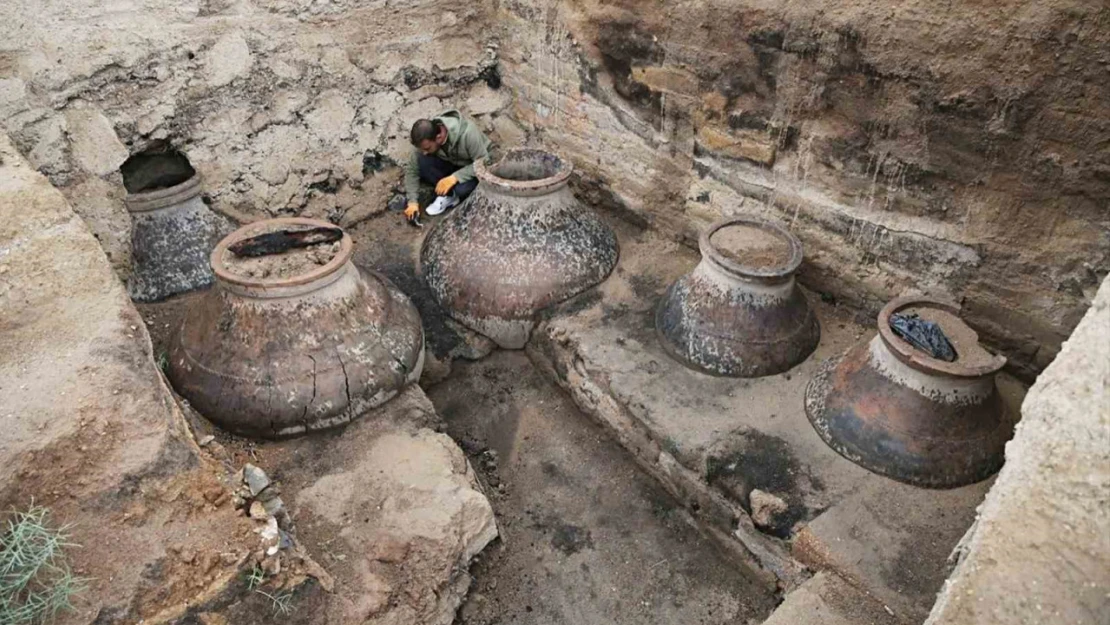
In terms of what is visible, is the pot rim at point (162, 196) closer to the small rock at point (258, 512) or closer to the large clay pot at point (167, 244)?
the large clay pot at point (167, 244)

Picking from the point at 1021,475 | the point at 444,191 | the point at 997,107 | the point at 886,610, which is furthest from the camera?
the point at 444,191

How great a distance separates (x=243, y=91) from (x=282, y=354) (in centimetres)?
196

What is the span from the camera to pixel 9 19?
3.64 meters

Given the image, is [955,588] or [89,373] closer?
[955,588]

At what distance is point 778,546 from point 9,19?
4.41 metres

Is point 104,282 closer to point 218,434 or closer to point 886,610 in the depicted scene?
point 218,434

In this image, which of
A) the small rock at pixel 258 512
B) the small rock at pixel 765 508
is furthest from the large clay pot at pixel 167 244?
the small rock at pixel 765 508

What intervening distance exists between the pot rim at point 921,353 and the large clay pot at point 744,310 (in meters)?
0.52

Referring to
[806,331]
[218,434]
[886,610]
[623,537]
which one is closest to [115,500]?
[218,434]

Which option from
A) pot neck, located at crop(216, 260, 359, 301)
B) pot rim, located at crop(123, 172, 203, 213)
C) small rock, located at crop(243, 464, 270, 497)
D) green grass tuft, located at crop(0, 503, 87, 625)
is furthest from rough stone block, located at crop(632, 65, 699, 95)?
green grass tuft, located at crop(0, 503, 87, 625)

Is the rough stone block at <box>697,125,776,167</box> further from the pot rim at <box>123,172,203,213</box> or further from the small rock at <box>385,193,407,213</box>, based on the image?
the pot rim at <box>123,172,203,213</box>

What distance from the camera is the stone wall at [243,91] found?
151 inches

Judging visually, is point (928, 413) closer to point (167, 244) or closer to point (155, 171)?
point (167, 244)

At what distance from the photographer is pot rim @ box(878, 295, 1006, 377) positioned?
2.94 meters
